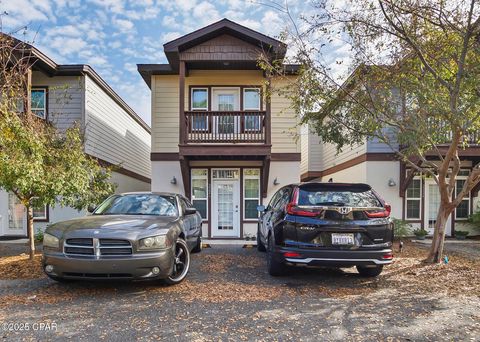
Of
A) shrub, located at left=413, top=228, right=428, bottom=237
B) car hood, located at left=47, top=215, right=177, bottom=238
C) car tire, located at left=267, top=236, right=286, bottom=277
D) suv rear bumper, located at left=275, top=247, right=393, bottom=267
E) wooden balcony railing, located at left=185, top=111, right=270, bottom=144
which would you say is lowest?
shrub, located at left=413, top=228, right=428, bottom=237

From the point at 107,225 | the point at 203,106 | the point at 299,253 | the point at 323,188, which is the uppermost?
the point at 203,106

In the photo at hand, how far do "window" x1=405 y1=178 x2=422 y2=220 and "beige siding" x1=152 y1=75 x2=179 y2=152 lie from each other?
29.4ft

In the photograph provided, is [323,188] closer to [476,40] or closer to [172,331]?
[172,331]

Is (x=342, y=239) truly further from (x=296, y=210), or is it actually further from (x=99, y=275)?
(x=99, y=275)

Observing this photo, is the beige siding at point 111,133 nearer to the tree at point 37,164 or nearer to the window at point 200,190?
the tree at point 37,164

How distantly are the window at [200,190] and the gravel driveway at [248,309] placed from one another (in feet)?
18.3

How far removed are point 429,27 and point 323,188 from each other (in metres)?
4.04

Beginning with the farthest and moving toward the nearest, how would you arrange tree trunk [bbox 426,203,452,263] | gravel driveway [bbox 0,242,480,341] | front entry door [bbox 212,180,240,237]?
front entry door [bbox 212,180,240,237] < tree trunk [bbox 426,203,452,263] < gravel driveway [bbox 0,242,480,341]

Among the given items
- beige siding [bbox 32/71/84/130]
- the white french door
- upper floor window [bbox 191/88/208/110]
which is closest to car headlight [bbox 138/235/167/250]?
upper floor window [bbox 191/88/208/110]

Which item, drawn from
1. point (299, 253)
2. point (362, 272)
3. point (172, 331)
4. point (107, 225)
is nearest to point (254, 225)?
point (362, 272)

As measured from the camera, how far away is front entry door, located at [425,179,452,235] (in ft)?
39.6

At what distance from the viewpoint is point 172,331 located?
3.58 metres

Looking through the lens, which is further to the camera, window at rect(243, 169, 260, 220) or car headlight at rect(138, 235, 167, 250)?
window at rect(243, 169, 260, 220)

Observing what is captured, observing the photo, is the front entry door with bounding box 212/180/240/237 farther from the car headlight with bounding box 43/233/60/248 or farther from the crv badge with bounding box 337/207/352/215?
the car headlight with bounding box 43/233/60/248
